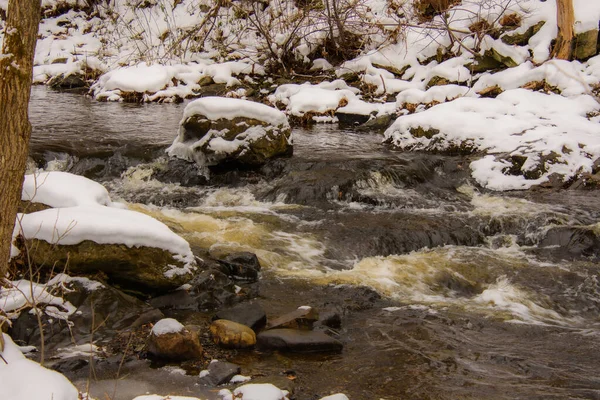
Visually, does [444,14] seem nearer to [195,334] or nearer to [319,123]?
[319,123]

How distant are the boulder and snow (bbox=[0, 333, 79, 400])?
19.1 feet

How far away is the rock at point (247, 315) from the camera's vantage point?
4129 millimetres

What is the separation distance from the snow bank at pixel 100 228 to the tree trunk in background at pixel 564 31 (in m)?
9.85

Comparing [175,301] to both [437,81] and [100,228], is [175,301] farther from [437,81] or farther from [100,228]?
[437,81]

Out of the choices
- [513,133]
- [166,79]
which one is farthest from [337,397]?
[166,79]

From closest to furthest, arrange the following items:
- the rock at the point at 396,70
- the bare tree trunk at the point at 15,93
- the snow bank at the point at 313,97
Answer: the bare tree trunk at the point at 15,93, the snow bank at the point at 313,97, the rock at the point at 396,70

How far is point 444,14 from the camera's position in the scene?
1288cm

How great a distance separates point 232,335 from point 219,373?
18.4 inches

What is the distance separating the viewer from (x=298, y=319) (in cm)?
419

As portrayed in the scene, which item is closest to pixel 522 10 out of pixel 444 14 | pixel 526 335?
pixel 444 14

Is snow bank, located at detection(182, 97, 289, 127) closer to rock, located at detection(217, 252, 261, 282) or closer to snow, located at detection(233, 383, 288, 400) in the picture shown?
rock, located at detection(217, 252, 261, 282)

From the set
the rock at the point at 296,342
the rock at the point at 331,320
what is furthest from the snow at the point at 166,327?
the rock at the point at 331,320

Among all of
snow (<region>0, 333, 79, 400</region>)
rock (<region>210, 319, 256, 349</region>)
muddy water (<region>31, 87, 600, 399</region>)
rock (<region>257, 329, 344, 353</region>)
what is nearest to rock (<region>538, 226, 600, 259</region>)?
muddy water (<region>31, 87, 600, 399</region>)

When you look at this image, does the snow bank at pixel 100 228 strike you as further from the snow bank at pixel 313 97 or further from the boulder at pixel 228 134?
the snow bank at pixel 313 97
